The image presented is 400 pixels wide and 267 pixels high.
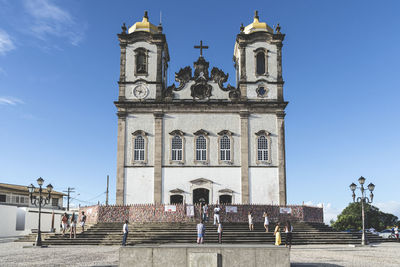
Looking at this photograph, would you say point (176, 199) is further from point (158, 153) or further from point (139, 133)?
point (139, 133)

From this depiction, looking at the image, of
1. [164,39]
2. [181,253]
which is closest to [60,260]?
[181,253]

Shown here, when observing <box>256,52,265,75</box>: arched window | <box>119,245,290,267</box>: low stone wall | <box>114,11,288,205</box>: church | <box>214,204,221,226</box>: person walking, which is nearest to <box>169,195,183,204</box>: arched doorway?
<box>114,11,288,205</box>: church

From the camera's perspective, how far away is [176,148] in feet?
104

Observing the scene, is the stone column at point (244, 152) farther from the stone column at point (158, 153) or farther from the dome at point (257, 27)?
the dome at point (257, 27)

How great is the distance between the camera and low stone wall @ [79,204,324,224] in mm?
24844

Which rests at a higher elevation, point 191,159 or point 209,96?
point 209,96

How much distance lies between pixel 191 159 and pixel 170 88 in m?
5.81

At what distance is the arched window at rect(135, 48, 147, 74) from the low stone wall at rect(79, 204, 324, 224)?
11.7m

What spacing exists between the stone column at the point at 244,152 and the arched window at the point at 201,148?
2.65m

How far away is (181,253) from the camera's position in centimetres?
1100

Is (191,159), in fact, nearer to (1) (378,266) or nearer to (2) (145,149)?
(2) (145,149)

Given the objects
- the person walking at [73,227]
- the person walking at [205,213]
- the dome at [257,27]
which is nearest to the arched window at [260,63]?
the dome at [257,27]

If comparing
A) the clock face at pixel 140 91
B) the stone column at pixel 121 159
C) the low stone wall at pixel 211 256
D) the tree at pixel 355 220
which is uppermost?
the clock face at pixel 140 91

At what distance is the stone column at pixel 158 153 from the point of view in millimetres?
30562
